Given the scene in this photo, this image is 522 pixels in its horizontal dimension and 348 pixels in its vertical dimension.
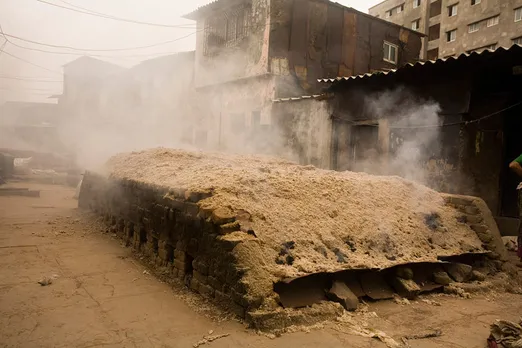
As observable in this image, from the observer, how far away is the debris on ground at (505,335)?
2.88 m

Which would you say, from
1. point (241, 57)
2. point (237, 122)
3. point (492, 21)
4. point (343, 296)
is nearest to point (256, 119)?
point (237, 122)

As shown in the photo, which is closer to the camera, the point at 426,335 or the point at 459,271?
the point at 426,335

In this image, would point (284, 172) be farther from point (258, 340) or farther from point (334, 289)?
point (258, 340)

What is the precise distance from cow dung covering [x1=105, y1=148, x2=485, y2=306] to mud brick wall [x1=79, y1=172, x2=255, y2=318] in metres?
0.14

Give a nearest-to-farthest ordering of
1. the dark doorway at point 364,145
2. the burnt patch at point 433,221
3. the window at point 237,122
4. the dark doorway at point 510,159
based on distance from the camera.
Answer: the burnt patch at point 433,221 → the dark doorway at point 510,159 → the dark doorway at point 364,145 → the window at point 237,122

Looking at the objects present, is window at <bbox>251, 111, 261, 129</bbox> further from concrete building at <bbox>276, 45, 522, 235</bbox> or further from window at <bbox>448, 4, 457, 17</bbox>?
window at <bbox>448, 4, 457, 17</bbox>

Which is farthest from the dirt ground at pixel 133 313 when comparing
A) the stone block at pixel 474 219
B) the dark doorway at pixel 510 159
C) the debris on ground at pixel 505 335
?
the dark doorway at pixel 510 159

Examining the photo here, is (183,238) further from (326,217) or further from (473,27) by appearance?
(473,27)

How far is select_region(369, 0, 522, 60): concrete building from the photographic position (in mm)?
23891

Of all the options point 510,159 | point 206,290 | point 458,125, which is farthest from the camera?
point 510,159

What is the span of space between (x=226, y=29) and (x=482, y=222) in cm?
1220

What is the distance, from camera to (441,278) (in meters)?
4.38

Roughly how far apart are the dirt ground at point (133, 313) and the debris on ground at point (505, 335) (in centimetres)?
16

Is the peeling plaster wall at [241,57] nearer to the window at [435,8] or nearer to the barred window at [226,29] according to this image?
the barred window at [226,29]
